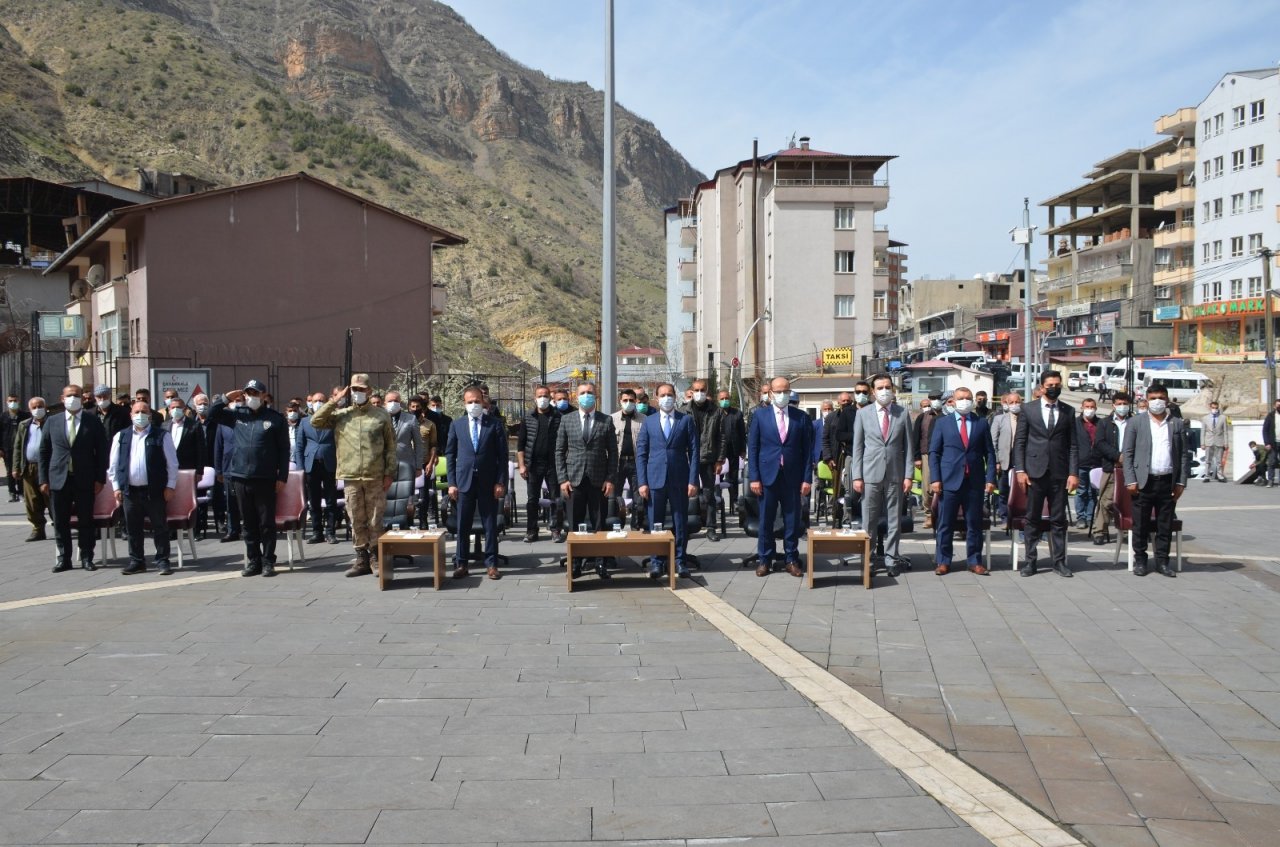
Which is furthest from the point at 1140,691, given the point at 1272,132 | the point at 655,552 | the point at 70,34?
the point at 70,34

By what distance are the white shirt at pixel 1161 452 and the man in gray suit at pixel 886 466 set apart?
2.44m

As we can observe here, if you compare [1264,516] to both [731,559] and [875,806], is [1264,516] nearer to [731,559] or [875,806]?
[731,559]

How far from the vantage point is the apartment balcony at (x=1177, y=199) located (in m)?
64.0

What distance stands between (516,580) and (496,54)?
574 feet

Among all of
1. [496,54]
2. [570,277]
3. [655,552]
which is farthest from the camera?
[496,54]

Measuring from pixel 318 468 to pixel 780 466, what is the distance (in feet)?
20.2

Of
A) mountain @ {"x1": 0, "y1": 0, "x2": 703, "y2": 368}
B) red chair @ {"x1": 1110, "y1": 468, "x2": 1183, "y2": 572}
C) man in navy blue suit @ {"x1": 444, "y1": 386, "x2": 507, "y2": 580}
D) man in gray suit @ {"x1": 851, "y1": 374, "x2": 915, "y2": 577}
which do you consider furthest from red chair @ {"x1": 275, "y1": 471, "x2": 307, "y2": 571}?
mountain @ {"x1": 0, "y1": 0, "x2": 703, "y2": 368}

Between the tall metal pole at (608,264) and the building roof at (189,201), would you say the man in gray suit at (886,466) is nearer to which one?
the tall metal pole at (608,264)

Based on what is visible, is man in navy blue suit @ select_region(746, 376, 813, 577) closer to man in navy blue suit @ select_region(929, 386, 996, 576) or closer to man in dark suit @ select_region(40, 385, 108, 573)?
man in navy blue suit @ select_region(929, 386, 996, 576)

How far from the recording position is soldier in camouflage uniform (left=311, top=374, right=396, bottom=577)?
10.4 metres

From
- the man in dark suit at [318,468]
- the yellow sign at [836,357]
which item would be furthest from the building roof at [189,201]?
the yellow sign at [836,357]

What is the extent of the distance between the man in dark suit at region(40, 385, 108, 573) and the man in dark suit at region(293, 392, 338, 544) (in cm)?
240

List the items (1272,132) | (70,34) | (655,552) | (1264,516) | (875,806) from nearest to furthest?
1. (875,806)
2. (655,552)
3. (1264,516)
4. (1272,132)
5. (70,34)

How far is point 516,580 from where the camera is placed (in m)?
10.6
